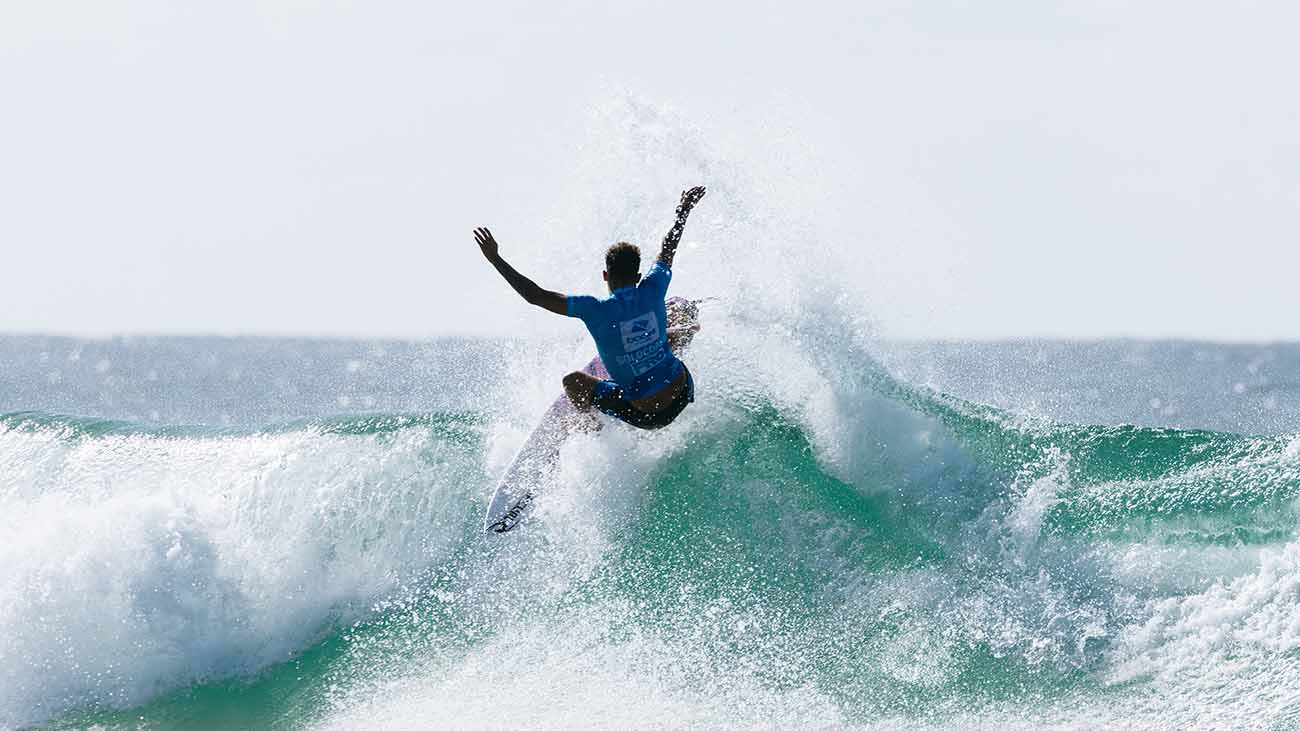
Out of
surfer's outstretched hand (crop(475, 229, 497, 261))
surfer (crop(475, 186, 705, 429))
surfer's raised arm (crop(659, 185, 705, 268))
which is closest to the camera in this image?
surfer's outstretched hand (crop(475, 229, 497, 261))

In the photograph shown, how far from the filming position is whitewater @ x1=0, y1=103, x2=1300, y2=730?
207 inches

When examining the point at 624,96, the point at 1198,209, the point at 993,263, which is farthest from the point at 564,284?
the point at 1198,209

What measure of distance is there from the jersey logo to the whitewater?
757 millimetres

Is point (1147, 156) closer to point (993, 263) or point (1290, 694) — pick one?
point (993, 263)

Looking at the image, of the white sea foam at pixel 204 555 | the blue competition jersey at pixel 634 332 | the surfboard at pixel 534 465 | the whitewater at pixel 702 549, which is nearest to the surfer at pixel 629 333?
the blue competition jersey at pixel 634 332

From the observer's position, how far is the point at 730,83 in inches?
466

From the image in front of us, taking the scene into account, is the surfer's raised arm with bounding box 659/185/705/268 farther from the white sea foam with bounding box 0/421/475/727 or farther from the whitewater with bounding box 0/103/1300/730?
the white sea foam with bounding box 0/421/475/727

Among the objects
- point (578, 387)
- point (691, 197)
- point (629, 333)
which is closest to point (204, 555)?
point (578, 387)

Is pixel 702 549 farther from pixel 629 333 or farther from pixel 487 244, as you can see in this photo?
Answer: pixel 487 244

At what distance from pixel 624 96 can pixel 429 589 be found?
10.2 ft

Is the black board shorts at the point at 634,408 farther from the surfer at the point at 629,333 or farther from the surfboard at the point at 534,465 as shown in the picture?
the surfboard at the point at 534,465

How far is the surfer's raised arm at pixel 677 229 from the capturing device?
6.06m

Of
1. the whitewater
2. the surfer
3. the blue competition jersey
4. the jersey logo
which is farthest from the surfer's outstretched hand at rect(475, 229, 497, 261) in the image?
the whitewater

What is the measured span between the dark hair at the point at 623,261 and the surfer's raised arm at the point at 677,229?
9.4 inches
